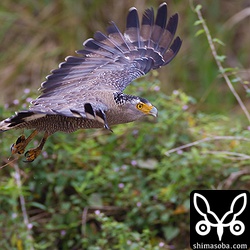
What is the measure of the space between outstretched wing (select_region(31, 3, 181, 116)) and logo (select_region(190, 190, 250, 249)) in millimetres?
1128

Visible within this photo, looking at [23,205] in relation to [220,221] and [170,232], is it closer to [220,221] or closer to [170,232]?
[170,232]

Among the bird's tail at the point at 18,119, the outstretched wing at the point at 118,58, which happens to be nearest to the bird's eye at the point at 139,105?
the outstretched wing at the point at 118,58

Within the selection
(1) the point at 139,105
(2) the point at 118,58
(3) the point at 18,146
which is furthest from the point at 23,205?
(1) the point at 139,105

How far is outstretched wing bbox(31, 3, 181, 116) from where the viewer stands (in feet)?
20.6

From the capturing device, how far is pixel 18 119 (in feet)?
17.1

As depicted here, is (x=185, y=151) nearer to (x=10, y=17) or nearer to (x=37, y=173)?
(x=37, y=173)

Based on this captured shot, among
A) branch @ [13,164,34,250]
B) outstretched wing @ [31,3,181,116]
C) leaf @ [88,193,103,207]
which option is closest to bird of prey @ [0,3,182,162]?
outstretched wing @ [31,3,181,116]

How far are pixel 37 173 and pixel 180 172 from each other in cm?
114

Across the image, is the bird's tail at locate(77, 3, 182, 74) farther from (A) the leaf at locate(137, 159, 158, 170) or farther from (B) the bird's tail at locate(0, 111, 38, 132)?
(B) the bird's tail at locate(0, 111, 38, 132)

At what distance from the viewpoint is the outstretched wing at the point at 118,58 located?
628 centimetres

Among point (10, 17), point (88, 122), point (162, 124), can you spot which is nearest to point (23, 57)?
point (10, 17)

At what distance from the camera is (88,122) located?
18.4 ft

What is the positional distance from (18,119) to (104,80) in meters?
1.24

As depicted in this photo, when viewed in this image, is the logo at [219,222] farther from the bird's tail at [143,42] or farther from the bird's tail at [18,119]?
the bird's tail at [18,119]
